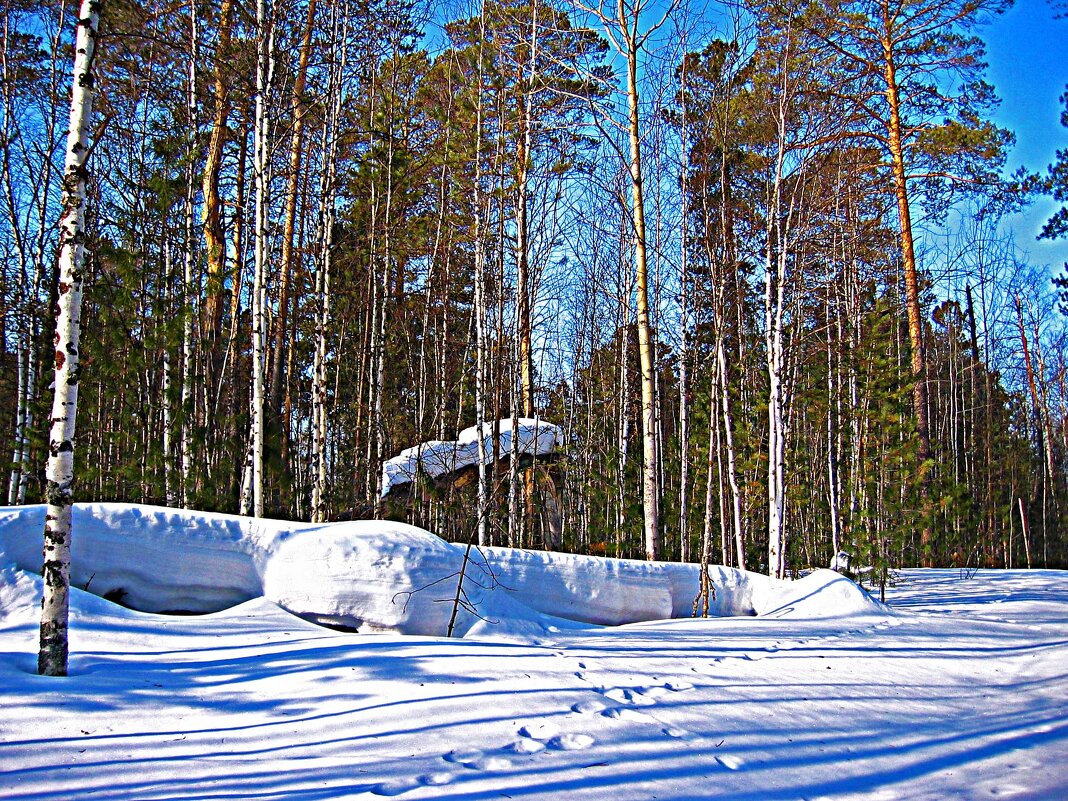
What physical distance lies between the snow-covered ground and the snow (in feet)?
20.1

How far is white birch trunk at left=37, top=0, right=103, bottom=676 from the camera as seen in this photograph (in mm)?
3752

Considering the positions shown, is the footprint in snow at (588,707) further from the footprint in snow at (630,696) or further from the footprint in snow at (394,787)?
the footprint in snow at (394,787)

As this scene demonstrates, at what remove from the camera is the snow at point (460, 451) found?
1275 centimetres

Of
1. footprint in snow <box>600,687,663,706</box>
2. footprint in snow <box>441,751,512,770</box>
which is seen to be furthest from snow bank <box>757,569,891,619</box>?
footprint in snow <box>441,751,512,770</box>

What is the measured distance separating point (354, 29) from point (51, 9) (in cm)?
510

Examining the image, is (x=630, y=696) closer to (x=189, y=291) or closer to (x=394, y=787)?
(x=394, y=787)

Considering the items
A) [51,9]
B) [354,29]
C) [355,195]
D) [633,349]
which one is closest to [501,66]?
[354,29]

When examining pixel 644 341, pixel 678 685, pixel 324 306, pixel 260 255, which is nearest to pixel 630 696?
pixel 678 685

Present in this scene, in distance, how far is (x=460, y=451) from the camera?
13.3 m

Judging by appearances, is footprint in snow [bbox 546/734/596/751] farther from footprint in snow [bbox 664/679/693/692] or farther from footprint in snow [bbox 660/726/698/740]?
footprint in snow [bbox 664/679/693/692]

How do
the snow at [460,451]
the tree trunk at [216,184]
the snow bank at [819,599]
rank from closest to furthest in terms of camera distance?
1. the snow bank at [819,599]
2. the tree trunk at [216,184]
3. the snow at [460,451]

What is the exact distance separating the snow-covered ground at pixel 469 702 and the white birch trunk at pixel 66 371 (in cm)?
32

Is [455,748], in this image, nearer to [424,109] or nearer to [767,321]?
[767,321]

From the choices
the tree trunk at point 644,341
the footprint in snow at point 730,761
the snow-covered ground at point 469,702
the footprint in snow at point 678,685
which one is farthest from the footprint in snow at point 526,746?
the tree trunk at point 644,341
